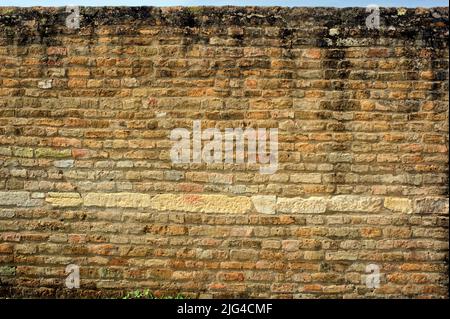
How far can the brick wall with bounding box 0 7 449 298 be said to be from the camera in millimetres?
3939

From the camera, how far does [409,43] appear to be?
3.95 meters

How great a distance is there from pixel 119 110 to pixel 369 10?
8.32 ft

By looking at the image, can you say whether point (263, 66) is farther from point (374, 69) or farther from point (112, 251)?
point (112, 251)

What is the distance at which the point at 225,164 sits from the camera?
3.98 meters

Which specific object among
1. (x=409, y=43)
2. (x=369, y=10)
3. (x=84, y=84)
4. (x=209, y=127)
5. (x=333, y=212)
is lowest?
(x=333, y=212)

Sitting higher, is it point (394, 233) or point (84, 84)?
point (84, 84)

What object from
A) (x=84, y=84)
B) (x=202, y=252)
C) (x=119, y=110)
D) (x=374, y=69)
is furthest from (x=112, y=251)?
(x=374, y=69)

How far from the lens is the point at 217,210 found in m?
3.97

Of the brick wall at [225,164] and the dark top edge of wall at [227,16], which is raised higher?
the dark top edge of wall at [227,16]

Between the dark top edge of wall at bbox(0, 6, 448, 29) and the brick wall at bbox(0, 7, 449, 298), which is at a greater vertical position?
the dark top edge of wall at bbox(0, 6, 448, 29)

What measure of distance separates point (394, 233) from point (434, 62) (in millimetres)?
1635

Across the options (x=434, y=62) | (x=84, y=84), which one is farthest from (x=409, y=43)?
(x=84, y=84)

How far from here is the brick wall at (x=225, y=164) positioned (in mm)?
3939

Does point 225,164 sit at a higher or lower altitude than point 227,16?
lower
